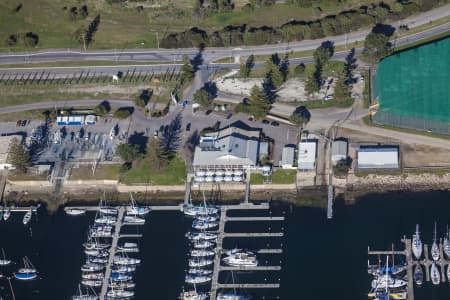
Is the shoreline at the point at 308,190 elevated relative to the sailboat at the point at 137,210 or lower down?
elevated

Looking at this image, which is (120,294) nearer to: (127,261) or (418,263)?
(127,261)

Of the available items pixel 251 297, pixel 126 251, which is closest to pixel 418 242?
pixel 251 297

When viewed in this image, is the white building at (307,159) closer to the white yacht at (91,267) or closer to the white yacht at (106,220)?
the white yacht at (106,220)

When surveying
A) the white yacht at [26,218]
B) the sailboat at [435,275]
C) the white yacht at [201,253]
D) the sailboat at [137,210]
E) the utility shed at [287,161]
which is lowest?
the sailboat at [435,275]

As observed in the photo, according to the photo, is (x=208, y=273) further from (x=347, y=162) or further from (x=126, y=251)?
(x=347, y=162)

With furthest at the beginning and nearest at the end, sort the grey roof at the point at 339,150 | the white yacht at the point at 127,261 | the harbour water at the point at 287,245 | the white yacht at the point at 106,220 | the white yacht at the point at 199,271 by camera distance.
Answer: the grey roof at the point at 339,150
the white yacht at the point at 106,220
the white yacht at the point at 127,261
the white yacht at the point at 199,271
the harbour water at the point at 287,245

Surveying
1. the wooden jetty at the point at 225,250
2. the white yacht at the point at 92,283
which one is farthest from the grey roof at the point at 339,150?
the white yacht at the point at 92,283
